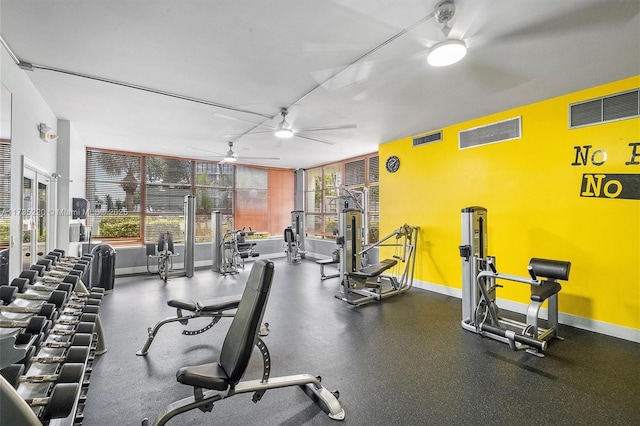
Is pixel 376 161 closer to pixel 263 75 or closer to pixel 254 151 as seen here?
pixel 254 151

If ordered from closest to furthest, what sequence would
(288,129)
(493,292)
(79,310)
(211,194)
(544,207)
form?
1. (79,310)
2. (493,292)
3. (544,207)
4. (288,129)
5. (211,194)

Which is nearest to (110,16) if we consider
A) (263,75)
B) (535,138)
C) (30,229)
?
(263,75)

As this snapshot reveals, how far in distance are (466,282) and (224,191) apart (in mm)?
6148

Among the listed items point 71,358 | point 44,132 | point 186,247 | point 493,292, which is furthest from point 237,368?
point 186,247

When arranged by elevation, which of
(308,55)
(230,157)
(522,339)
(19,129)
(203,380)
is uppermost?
(308,55)

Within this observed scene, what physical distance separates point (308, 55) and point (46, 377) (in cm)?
259

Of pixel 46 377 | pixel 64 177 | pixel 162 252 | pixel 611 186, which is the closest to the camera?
pixel 46 377

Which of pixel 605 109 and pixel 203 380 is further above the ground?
pixel 605 109

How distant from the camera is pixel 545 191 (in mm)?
3518

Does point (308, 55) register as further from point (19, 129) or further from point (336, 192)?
point (336, 192)

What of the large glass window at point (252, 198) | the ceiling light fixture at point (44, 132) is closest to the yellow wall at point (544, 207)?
the large glass window at point (252, 198)

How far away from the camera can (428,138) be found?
4.83m

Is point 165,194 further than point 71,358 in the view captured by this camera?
Yes

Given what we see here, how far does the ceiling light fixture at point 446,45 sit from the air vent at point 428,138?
2596 mm
